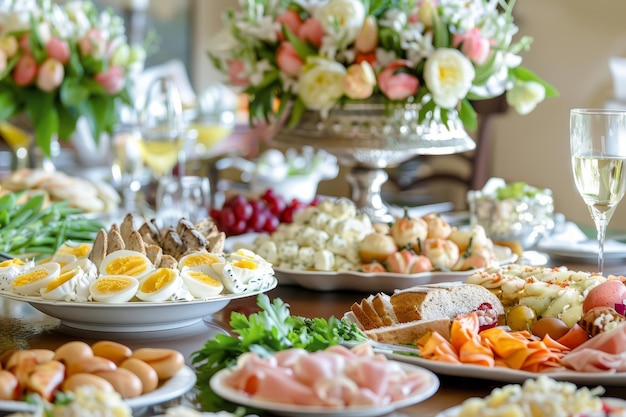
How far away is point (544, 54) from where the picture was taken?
20.0 ft

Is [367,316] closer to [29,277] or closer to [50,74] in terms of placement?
[29,277]

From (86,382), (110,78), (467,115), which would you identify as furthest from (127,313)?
(110,78)

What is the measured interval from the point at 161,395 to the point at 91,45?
231 cm

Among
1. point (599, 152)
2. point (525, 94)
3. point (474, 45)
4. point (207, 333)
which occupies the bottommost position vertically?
point (207, 333)

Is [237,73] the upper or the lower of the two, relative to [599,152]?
upper

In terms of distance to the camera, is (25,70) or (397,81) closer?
(397,81)

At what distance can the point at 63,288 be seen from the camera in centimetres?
132

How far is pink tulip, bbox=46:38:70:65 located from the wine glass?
195 cm

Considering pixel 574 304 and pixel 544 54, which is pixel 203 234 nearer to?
pixel 574 304


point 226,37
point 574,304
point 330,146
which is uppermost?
point 226,37

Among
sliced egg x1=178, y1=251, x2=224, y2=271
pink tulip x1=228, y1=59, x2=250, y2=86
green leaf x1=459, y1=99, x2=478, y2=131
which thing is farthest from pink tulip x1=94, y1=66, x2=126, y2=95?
sliced egg x1=178, y1=251, x2=224, y2=271

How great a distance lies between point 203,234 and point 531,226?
85 centimetres

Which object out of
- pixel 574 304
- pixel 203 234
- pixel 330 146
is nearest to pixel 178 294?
pixel 203 234

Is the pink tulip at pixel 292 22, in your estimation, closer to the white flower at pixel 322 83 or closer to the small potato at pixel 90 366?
the white flower at pixel 322 83
